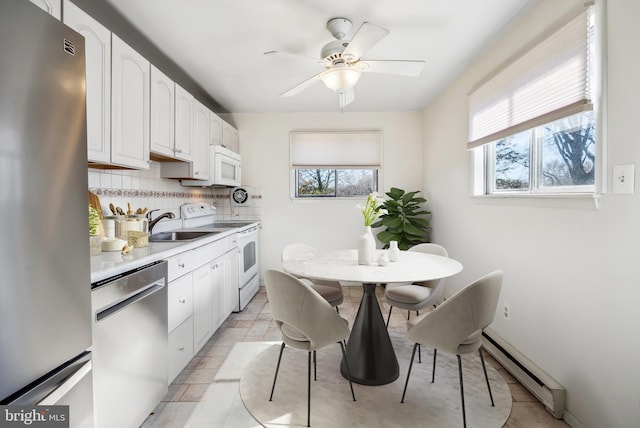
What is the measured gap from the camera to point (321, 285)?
262 cm

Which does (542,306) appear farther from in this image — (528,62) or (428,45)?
(428,45)

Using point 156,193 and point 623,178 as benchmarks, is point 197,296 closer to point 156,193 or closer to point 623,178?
point 156,193

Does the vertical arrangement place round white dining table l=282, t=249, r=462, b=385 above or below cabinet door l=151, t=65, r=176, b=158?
below

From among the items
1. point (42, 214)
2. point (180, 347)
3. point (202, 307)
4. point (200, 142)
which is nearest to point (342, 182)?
point (200, 142)

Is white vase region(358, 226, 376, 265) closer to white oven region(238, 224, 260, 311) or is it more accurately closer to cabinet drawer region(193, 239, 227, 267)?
cabinet drawer region(193, 239, 227, 267)

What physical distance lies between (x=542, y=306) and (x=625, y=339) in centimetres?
57

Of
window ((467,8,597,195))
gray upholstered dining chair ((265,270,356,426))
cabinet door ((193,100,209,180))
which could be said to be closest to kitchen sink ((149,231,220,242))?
cabinet door ((193,100,209,180))

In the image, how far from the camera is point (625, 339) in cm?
141

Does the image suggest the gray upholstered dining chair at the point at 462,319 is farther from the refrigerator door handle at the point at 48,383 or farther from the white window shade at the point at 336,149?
the white window shade at the point at 336,149

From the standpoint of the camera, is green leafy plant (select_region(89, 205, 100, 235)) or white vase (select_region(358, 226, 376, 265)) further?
white vase (select_region(358, 226, 376, 265))

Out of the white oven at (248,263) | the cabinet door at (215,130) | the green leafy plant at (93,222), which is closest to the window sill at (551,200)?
the white oven at (248,263)

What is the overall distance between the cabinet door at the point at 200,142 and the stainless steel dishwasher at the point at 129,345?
5.12 ft

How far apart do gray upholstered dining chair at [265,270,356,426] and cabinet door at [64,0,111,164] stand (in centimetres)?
116

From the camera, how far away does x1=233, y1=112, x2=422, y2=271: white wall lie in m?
4.49
